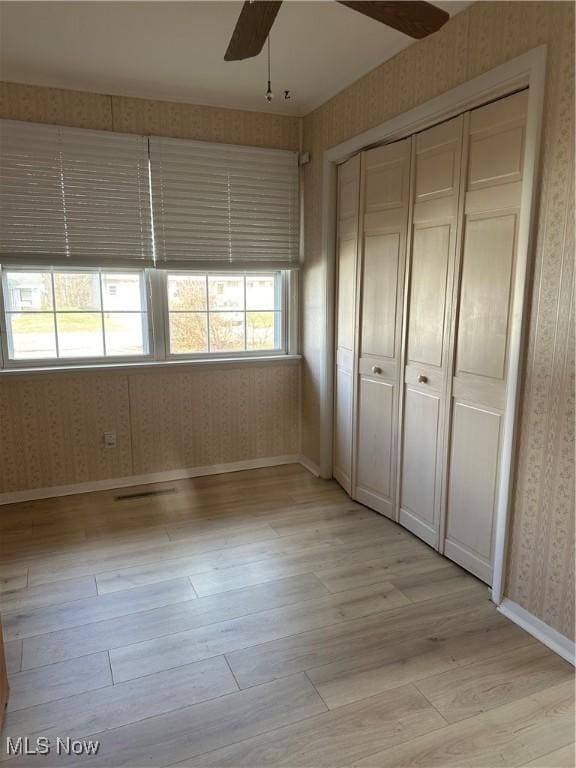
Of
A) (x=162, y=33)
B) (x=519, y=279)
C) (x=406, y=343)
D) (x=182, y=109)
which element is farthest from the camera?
(x=182, y=109)

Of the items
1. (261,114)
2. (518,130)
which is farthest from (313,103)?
(518,130)

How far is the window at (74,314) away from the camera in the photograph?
328cm

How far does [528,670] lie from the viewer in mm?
1920

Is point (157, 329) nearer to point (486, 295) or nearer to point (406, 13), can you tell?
point (486, 295)

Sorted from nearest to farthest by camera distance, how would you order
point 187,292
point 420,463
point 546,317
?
point 546,317
point 420,463
point 187,292

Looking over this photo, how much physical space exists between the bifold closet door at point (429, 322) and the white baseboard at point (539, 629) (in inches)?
21.7

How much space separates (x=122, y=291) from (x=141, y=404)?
2.66ft

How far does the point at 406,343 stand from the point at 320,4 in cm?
169

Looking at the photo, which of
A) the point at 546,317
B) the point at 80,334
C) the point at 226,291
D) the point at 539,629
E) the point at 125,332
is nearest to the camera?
the point at 546,317

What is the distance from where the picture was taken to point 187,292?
3.68m

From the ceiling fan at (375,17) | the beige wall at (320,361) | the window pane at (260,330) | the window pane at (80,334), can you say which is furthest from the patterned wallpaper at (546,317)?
the window pane at (80,334)

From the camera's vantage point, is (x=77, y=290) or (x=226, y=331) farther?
(x=226, y=331)

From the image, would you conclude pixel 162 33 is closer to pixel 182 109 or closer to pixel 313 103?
pixel 182 109

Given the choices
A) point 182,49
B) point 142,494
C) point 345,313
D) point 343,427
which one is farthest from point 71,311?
point 343,427
